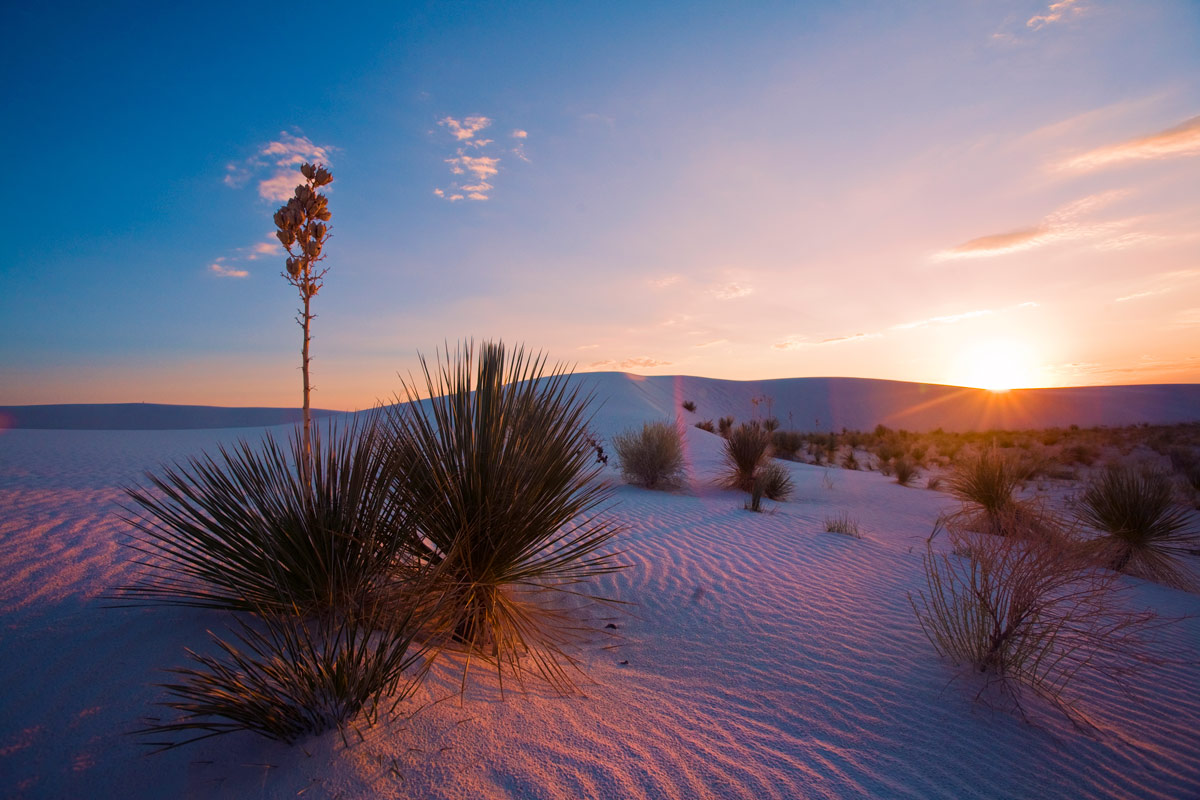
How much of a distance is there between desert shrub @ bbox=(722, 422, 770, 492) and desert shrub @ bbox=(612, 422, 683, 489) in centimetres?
121

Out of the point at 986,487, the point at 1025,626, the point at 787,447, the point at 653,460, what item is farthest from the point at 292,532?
the point at 787,447

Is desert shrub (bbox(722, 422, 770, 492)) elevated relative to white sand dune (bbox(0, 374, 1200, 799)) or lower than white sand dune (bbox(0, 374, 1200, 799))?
elevated

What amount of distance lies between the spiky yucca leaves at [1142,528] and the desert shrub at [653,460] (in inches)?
258

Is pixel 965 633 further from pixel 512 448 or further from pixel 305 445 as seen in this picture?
pixel 305 445

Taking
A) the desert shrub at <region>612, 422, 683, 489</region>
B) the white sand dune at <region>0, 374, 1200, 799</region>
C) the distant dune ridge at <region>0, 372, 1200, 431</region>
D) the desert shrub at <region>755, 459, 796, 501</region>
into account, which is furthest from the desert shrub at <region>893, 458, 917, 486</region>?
the distant dune ridge at <region>0, 372, 1200, 431</region>

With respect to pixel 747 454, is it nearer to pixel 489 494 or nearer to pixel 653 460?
pixel 653 460

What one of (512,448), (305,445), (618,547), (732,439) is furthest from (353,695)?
(732,439)

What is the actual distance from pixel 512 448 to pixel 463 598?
926mm

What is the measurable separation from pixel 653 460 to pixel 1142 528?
7.37 metres

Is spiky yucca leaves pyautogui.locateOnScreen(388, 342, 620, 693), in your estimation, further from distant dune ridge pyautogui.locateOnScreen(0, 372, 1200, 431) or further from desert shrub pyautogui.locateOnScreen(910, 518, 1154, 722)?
distant dune ridge pyautogui.locateOnScreen(0, 372, 1200, 431)

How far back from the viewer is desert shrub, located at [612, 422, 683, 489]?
11.1 metres

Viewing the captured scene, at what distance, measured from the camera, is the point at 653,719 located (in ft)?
8.50


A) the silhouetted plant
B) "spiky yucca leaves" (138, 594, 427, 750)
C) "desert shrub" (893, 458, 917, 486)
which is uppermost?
the silhouetted plant

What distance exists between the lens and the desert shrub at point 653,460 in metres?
11.1
